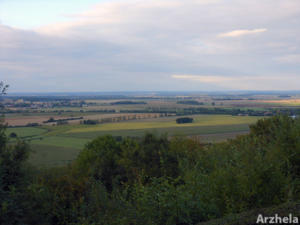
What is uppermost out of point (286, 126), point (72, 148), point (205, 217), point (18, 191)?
point (286, 126)

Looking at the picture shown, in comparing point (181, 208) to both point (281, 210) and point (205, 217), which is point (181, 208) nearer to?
point (205, 217)

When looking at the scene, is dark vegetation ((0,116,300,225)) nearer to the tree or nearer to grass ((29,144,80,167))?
the tree

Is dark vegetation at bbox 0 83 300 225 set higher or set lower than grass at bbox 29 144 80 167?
higher

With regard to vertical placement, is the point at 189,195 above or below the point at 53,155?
above

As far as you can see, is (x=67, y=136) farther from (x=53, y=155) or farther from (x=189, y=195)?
(x=189, y=195)

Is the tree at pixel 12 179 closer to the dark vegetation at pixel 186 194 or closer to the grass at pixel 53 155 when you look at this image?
the dark vegetation at pixel 186 194

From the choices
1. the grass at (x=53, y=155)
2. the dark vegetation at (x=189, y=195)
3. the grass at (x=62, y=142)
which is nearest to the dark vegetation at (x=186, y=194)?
the dark vegetation at (x=189, y=195)

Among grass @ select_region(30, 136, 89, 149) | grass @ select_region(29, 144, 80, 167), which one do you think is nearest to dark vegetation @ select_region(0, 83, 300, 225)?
grass @ select_region(29, 144, 80, 167)

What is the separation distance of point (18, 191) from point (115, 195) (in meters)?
2.68

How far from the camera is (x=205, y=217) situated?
7.35 m

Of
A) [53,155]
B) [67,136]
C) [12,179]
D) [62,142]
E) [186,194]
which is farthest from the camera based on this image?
[67,136]

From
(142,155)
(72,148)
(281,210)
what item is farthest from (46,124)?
(281,210)

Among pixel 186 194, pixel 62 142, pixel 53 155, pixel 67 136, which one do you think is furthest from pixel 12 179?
pixel 67 136

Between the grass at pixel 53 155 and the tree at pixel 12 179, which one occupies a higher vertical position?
the tree at pixel 12 179
